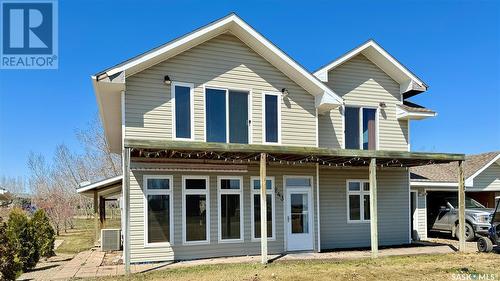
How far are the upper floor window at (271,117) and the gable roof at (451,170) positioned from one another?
7.51 meters

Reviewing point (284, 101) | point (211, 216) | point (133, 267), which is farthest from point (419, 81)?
point (133, 267)

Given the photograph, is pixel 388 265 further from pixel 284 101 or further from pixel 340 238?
pixel 284 101

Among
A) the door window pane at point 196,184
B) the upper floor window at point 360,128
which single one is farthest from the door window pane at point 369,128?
the door window pane at point 196,184

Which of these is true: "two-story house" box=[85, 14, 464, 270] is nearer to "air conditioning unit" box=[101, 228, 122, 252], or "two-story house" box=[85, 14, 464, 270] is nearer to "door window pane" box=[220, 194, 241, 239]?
"door window pane" box=[220, 194, 241, 239]

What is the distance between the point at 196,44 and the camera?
1268cm

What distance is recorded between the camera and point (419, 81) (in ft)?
51.3

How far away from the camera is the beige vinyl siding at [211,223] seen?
11703 mm

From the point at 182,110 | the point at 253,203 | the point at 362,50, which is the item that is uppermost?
the point at 362,50

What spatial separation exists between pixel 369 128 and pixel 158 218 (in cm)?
833

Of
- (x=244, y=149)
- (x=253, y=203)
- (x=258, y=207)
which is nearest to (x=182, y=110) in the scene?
(x=244, y=149)

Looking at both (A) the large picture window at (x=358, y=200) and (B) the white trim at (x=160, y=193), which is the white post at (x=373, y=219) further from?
(B) the white trim at (x=160, y=193)

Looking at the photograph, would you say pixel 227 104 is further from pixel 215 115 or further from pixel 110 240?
pixel 110 240

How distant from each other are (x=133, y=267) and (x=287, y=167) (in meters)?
5.59

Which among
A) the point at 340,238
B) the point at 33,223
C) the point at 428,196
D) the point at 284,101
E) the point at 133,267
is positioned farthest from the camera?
the point at 428,196
